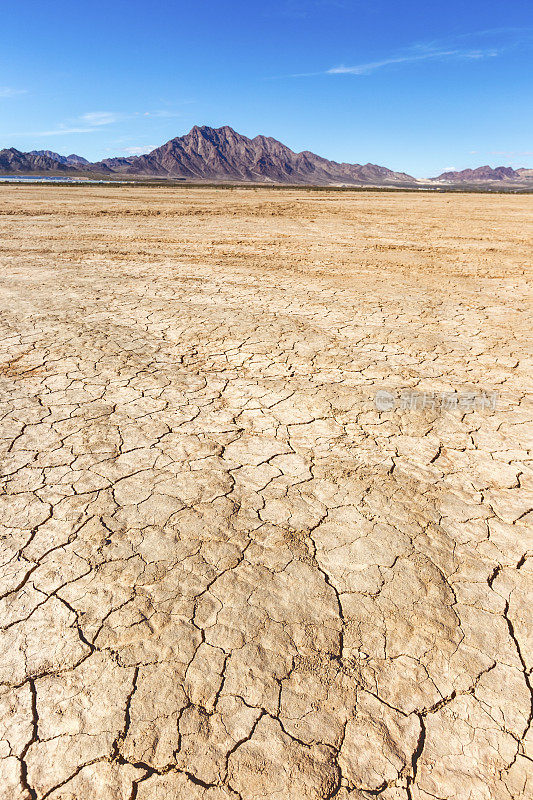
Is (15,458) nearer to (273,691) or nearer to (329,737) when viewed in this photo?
(273,691)

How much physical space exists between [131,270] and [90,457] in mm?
5601

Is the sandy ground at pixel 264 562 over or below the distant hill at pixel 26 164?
below

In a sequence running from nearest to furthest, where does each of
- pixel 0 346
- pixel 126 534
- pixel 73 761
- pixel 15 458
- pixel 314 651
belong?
pixel 73 761, pixel 314 651, pixel 126 534, pixel 15 458, pixel 0 346

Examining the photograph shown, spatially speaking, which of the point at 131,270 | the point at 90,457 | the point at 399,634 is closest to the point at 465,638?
the point at 399,634

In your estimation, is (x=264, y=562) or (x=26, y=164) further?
(x=26, y=164)

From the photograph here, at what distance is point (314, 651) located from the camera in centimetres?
158

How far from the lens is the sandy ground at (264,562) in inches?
51.4

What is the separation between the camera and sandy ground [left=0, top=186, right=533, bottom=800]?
1.30 m

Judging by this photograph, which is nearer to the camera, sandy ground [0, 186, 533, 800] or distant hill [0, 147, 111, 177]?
sandy ground [0, 186, 533, 800]

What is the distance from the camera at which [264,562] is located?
194 centimetres

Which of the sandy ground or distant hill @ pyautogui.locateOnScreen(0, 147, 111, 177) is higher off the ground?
distant hill @ pyautogui.locateOnScreen(0, 147, 111, 177)

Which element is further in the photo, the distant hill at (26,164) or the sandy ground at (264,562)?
the distant hill at (26,164)

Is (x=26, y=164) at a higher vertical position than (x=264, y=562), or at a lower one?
higher

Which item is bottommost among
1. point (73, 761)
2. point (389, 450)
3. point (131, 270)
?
point (73, 761)
